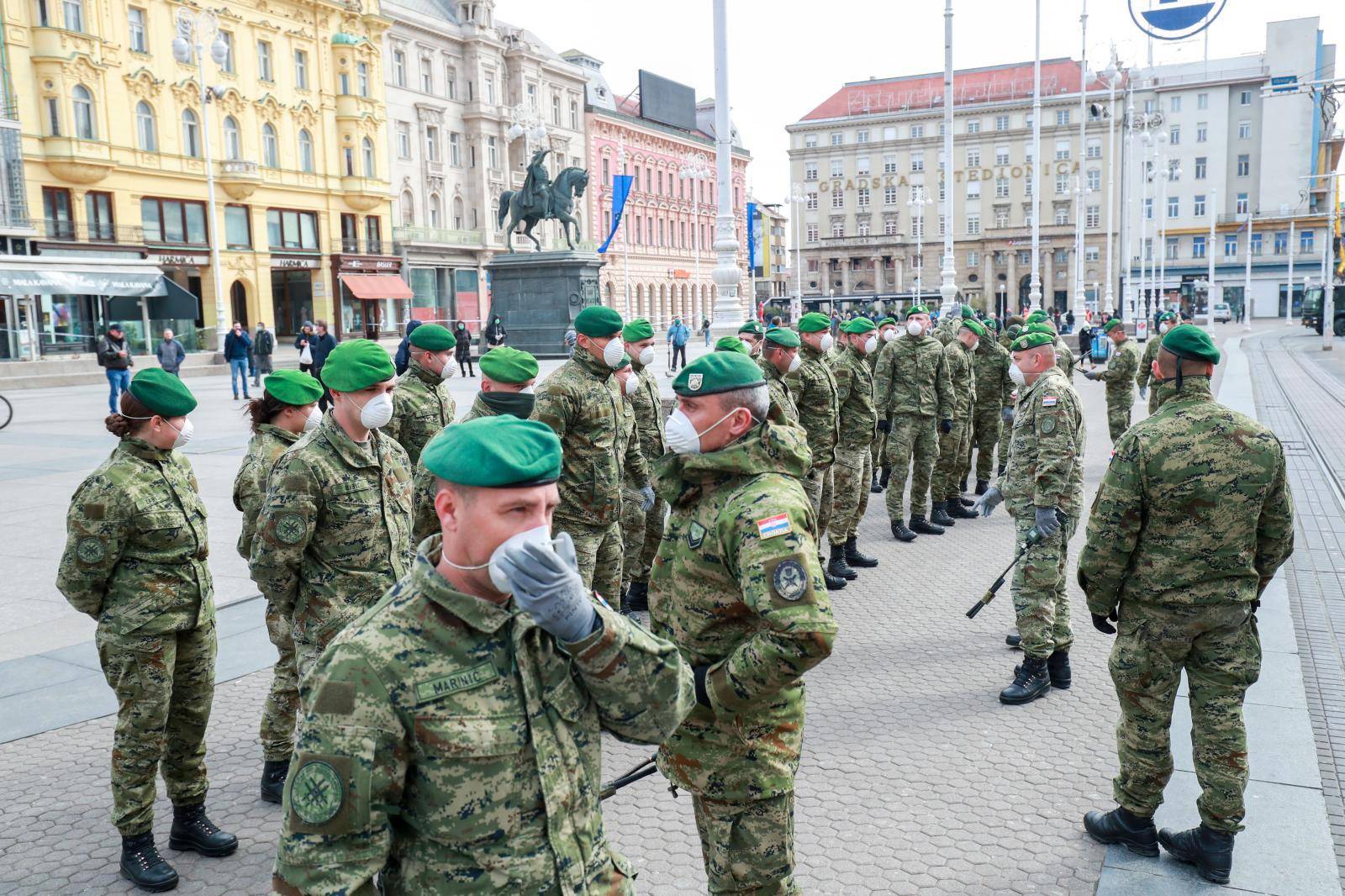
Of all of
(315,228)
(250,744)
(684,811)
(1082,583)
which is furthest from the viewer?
(315,228)

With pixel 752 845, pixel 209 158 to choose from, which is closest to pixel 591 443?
pixel 752 845

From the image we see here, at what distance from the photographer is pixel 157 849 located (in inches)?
174

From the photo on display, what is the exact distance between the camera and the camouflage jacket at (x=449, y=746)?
1.88 m

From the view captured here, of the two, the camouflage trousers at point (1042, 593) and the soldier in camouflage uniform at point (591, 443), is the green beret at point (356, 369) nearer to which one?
the soldier in camouflage uniform at point (591, 443)

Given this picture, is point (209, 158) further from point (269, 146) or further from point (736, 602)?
point (736, 602)

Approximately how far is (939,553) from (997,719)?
161 inches

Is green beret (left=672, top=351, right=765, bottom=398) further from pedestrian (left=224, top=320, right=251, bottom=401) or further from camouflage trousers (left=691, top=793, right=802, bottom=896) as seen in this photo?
pedestrian (left=224, top=320, right=251, bottom=401)

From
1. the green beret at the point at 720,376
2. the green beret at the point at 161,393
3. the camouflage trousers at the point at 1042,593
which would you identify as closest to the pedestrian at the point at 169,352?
the green beret at the point at 161,393

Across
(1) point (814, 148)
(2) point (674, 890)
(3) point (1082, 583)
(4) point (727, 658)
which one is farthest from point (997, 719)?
(1) point (814, 148)

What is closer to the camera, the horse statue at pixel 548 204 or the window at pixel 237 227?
the horse statue at pixel 548 204

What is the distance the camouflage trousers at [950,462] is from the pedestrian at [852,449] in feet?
4.30

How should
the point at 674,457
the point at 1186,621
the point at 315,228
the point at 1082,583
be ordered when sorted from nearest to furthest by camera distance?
the point at 674,457
the point at 1186,621
the point at 1082,583
the point at 315,228

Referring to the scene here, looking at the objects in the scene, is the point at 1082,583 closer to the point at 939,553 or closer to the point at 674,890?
the point at 674,890

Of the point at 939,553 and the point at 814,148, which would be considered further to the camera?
the point at 814,148
